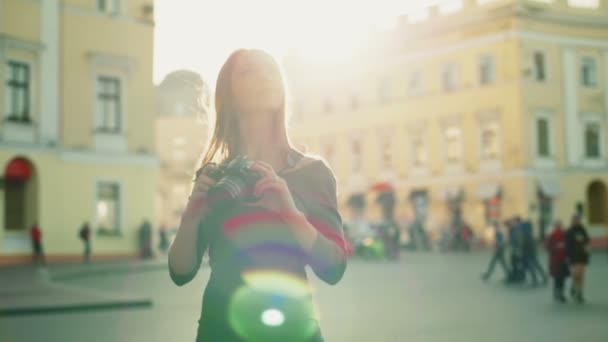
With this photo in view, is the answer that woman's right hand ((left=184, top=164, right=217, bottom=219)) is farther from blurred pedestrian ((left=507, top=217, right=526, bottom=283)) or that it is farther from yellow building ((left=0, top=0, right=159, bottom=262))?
yellow building ((left=0, top=0, right=159, bottom=262))

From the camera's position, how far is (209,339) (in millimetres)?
2941

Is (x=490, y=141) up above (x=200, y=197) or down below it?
above

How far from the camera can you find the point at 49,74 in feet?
117

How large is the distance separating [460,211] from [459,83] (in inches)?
306

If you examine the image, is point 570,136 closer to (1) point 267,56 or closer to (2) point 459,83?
(2) point 459,83

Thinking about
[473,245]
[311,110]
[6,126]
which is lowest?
[473,245]

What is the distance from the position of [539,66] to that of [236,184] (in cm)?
5296

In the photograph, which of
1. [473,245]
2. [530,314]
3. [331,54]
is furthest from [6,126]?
[331,54]

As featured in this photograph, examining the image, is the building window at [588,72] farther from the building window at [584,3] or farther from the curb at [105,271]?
the curb at [105,271]

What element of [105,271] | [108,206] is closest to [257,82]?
[105,271]

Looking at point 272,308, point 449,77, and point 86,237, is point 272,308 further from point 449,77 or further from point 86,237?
point 449,77

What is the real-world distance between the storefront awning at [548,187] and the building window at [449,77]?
830cm

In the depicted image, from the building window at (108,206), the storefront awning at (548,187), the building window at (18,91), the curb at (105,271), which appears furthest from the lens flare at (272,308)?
the storefront awning at (548,187)

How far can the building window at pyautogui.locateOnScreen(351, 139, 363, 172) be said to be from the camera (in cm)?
6334
